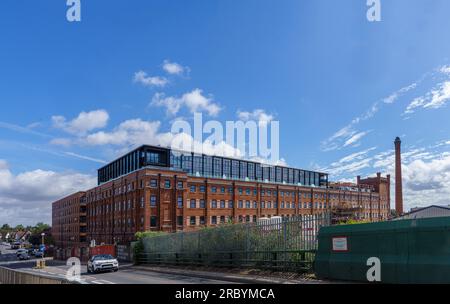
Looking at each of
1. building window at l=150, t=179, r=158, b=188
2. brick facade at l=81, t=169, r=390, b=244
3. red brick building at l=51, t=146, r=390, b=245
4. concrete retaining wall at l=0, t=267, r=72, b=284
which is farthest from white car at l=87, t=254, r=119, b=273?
building window at l=150, t=179, r=158, b=188

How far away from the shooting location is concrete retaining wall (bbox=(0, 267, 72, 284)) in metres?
9.18

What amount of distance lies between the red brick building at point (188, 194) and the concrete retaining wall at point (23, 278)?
132 feet

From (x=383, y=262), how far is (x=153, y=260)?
22.0 m

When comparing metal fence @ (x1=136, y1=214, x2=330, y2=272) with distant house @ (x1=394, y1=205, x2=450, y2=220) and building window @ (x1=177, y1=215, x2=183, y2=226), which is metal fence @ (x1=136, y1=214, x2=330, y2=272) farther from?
building window @ (x1=177, y1=215, x2=183, y2=226)

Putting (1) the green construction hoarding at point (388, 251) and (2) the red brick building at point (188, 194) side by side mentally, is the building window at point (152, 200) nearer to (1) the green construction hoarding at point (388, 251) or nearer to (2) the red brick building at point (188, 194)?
(2) the red brick building at point (188, 194)

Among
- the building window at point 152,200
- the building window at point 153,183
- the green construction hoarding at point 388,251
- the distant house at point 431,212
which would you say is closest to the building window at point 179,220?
the building window at point 152,200

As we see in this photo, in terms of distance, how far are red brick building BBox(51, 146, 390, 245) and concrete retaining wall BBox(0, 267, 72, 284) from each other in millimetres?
40357

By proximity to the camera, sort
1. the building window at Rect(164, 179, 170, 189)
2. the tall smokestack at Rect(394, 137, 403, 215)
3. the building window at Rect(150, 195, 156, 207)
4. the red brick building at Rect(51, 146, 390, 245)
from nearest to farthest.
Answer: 1. the tall smokestack at Rect(394, 137, 403, 215)
2. the building window at Rect(150, 195, 156, 207)
3. the red brick building at Rect(51, 146, 390, 245)
4. the building window at Rect(164, 179, 170, 189)

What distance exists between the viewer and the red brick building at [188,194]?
64875 millimetres

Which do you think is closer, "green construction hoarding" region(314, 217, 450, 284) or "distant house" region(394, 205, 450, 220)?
"green construction hoarding" region(314, 217, 450, 284)

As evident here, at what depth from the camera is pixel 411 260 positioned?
1112 centimetres

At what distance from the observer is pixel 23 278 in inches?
479

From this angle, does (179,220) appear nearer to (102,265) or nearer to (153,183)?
(153,183)

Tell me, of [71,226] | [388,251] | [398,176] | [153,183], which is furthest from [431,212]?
[71,226]
